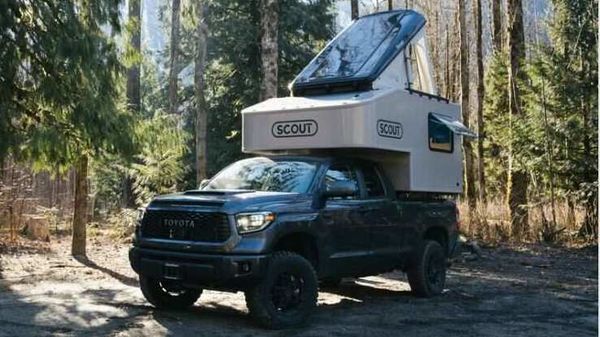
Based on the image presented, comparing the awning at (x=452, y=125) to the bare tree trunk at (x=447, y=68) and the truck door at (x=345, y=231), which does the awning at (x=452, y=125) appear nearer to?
the truck door at (x=345, y=231)

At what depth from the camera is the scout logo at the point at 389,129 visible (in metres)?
8.90

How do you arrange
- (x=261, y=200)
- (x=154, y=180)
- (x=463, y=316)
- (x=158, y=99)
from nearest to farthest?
(x=261, y=200)
(x=463, y=316)
(x=154, y=180)
(x=158, y=99)

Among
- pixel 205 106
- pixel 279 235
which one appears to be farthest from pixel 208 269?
pixel 205 106

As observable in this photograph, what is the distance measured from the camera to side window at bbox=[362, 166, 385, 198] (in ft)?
29.8

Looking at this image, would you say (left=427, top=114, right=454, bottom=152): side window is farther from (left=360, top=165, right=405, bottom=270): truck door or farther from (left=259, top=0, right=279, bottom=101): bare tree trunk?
(left=259, top=0, right=279, bottom=101): bare tree trunk

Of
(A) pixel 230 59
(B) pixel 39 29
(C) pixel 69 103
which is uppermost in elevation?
(A) pixel 230 59

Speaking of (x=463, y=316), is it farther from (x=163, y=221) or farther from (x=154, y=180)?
(x=154, y=180)

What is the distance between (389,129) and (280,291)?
2.79 meters

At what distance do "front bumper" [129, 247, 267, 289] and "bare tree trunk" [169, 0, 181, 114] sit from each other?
2069 cm

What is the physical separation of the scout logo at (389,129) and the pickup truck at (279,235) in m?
0.48

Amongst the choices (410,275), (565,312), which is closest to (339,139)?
(410,275)

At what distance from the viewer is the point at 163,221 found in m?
7.74

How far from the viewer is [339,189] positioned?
317 inches

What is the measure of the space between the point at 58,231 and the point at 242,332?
1575 cm
